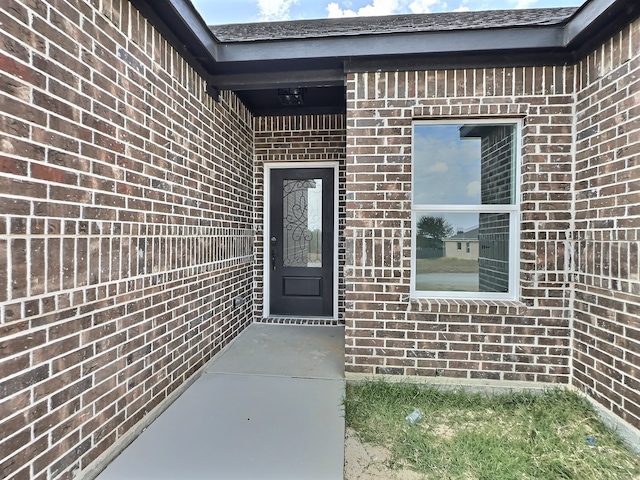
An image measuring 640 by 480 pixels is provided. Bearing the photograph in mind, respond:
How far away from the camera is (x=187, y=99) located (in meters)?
2.66

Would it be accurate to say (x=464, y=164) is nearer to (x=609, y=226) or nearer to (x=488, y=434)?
(x=609, y=226)

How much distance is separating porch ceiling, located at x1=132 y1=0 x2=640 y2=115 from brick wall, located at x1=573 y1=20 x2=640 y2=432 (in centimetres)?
23

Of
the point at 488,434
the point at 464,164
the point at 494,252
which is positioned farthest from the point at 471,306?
the point at 464,164

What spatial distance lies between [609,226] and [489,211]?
2.60 feet

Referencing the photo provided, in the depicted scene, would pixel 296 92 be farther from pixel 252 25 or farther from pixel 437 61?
pixel 437 61

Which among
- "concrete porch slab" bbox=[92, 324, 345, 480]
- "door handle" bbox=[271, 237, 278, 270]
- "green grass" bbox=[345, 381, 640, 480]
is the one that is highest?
"door handle" bbox=[271, 237, 278, 270]

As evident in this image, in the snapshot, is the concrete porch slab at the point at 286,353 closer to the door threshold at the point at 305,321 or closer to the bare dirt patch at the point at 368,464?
the door threshold at the point at 305,321

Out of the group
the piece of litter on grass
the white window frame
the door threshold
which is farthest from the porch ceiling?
the door threshold

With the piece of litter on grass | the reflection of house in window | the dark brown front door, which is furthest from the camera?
the dark brown front door

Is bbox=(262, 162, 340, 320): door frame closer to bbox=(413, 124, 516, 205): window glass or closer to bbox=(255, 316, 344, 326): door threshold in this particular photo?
bbox=(255, 316, 344, 326): door threshold

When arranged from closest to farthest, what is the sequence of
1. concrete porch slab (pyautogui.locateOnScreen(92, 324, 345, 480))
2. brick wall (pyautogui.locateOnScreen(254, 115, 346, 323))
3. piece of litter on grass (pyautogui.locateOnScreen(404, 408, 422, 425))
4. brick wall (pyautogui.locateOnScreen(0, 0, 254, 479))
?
1. brick wall (pyautogui.locateOnScreen(0, 0, 254, 479))
2. concrete porch slab (pyautogui.locateOnScreen(92, 324, 345, 480))
3. piece of litter on grass (pyautogui.locateOnScreen(404, 408, 422, 425))
4. brick wall (pyautogui.locateOnScreen(254, 115, 346, 323))

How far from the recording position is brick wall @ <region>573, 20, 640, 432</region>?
2049 millimetres

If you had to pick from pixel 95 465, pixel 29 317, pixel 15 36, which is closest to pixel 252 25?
pixel 15 36

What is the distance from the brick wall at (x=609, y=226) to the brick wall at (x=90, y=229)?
313 centimetres
